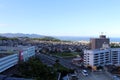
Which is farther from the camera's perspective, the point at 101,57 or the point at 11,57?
the point at 101,57

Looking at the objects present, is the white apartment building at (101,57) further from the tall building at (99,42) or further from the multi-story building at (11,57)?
the tall building at (99,42)

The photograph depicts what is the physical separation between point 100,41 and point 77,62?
9.52 metres

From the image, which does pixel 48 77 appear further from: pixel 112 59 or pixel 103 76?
pixel 112 59

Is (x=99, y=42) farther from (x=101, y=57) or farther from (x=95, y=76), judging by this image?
(x=95, y=76)

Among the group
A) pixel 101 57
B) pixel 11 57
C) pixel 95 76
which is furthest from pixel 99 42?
pixel 11 57

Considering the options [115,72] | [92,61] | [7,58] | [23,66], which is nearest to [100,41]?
[92,61]

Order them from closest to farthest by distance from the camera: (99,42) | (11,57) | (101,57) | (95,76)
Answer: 1. (95,76)
2. (11,57)
3. (101,57)
4. (99,42)

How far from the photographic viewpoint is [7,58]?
1770cm

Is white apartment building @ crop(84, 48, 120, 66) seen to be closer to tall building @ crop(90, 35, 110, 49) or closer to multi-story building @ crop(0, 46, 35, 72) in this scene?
multi-story building @ crop(0, 46, 35, 72)

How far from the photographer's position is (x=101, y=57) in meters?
20.7

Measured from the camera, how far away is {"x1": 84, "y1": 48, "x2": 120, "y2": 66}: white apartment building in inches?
790

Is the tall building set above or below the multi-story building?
above

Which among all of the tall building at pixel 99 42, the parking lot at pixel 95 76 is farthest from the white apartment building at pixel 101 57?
the tall building at pixel 99 42

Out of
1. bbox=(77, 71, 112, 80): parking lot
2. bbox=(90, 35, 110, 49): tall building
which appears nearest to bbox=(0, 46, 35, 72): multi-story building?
bbox=(77, 71, 112, 80): parking lot
